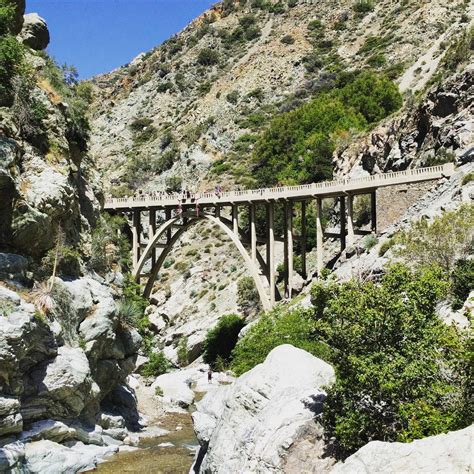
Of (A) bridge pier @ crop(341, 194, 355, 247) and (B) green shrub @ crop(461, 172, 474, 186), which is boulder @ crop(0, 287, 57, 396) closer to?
(A) bridge pier @ crop(341, 194, 355, 247)

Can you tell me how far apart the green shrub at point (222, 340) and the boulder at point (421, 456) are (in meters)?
30.3

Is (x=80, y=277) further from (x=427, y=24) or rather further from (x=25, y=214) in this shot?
(x=427, y=24)

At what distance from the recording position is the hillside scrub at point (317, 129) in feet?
189

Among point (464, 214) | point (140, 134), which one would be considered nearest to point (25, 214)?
point (464, 214)

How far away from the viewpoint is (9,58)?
20984 mm

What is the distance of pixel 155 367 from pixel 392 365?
27.0 metres

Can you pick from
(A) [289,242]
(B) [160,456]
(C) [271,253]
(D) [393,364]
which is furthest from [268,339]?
(D) [393,364]

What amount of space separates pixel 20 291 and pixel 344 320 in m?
11.1

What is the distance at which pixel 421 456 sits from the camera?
7.09 m

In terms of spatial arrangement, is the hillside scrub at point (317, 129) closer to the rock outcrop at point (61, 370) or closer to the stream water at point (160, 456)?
the rock outcrop at point (61, 370)

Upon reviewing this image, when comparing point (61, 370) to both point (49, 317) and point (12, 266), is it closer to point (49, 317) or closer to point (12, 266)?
point (49, 317)

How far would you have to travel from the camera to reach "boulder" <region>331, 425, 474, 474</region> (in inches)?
262

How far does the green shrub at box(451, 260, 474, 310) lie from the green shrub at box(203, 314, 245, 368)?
21.5 m

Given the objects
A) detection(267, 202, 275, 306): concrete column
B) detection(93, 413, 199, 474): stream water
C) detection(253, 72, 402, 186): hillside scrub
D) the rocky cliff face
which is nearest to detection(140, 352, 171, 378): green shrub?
detection(267, 202, 275, 306): concrete column
